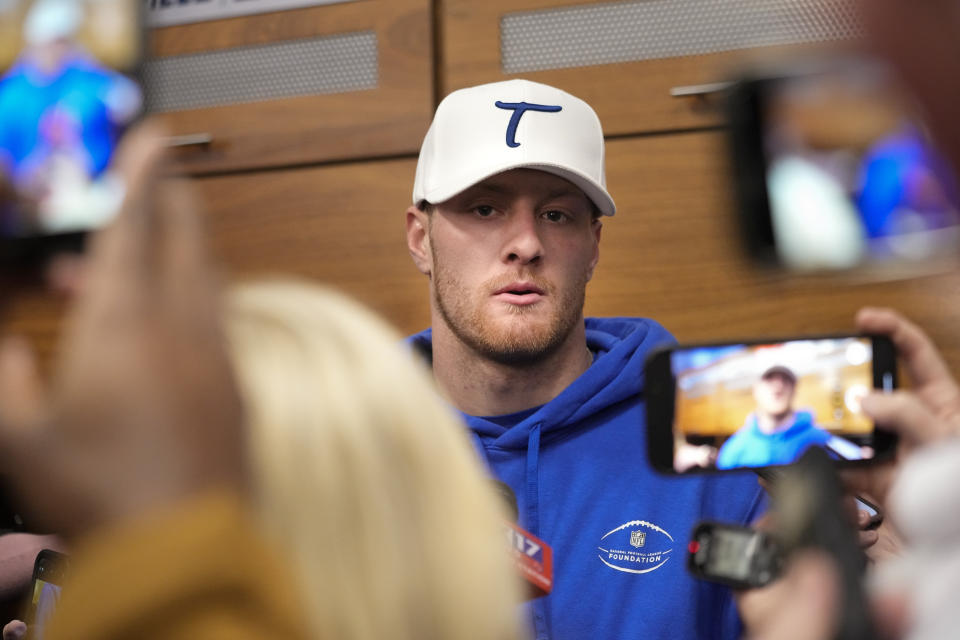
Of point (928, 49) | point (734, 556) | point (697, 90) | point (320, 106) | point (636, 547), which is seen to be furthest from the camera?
point (320, 106)

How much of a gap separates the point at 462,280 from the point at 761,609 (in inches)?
34.7

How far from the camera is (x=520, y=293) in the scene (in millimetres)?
1288

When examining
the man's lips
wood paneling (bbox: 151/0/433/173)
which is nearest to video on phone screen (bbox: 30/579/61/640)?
the man's lips

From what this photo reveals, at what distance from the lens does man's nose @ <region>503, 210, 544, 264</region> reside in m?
1.26

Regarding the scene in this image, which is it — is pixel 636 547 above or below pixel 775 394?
below

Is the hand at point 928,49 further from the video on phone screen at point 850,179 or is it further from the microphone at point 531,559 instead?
the microphone at point 531,559

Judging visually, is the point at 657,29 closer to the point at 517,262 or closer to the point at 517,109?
the point at 517,109

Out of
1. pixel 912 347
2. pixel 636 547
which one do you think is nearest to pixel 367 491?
pixel 912 347

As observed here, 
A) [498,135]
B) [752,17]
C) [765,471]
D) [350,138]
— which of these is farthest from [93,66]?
[752,17]

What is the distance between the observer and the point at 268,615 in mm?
350

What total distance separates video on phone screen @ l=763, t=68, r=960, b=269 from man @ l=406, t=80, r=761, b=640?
0.70 metres

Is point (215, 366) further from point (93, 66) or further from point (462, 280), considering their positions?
point (462, 280)

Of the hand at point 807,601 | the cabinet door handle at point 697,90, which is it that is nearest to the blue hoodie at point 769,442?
the hand at point 807,601

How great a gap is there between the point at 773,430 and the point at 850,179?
0.22 m
